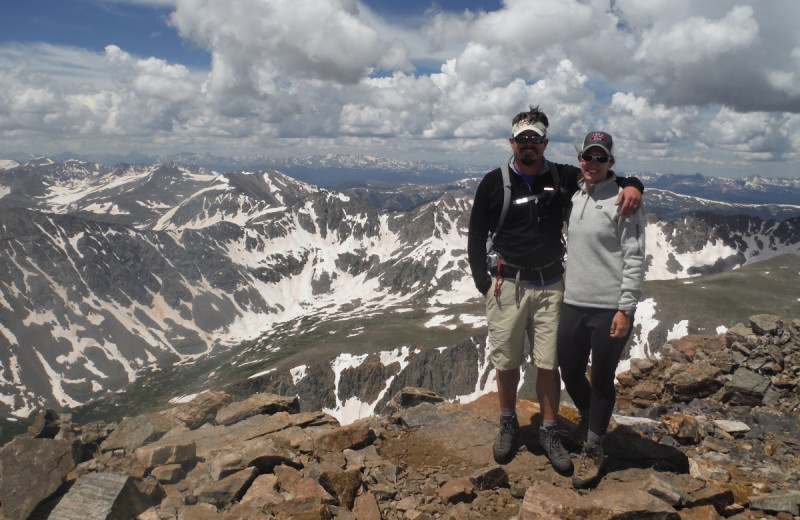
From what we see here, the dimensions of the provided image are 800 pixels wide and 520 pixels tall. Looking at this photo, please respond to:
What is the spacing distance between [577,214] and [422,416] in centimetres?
731

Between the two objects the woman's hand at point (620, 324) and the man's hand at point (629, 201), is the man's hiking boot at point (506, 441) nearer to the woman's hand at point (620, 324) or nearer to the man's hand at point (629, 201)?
the woman's hand at point (620, 324)

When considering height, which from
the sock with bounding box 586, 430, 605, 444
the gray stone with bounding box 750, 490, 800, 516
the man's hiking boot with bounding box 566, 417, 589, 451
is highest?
the sock with bounding box 586, 430, 605, 444

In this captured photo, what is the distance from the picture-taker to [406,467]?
32.5 ft

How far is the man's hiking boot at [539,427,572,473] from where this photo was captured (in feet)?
29.5

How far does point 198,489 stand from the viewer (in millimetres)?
8789

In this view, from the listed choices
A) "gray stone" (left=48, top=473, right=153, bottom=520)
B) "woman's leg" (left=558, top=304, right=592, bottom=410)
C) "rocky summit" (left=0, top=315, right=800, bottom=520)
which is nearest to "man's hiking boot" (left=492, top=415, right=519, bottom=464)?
"rocky summit" (left=0, top=315, right=800, bottom=520)

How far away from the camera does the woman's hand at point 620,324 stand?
801 centimetres

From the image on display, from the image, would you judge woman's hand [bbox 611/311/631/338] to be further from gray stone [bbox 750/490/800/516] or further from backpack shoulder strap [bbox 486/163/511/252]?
gray stone [bbox 750/490/800/516]

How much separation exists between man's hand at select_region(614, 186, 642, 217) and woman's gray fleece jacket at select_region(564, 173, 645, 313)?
0.17 metres

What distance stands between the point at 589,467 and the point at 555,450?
2.40ft

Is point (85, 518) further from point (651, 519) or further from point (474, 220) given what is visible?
point (651, 519)

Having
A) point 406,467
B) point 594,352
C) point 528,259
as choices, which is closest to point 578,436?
point 594,352

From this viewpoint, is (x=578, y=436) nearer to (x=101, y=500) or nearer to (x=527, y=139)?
(x=527, y=139)

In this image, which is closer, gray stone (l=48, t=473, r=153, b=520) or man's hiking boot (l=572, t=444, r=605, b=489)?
gray stone (l=48, t=473, r=153, b=520)
